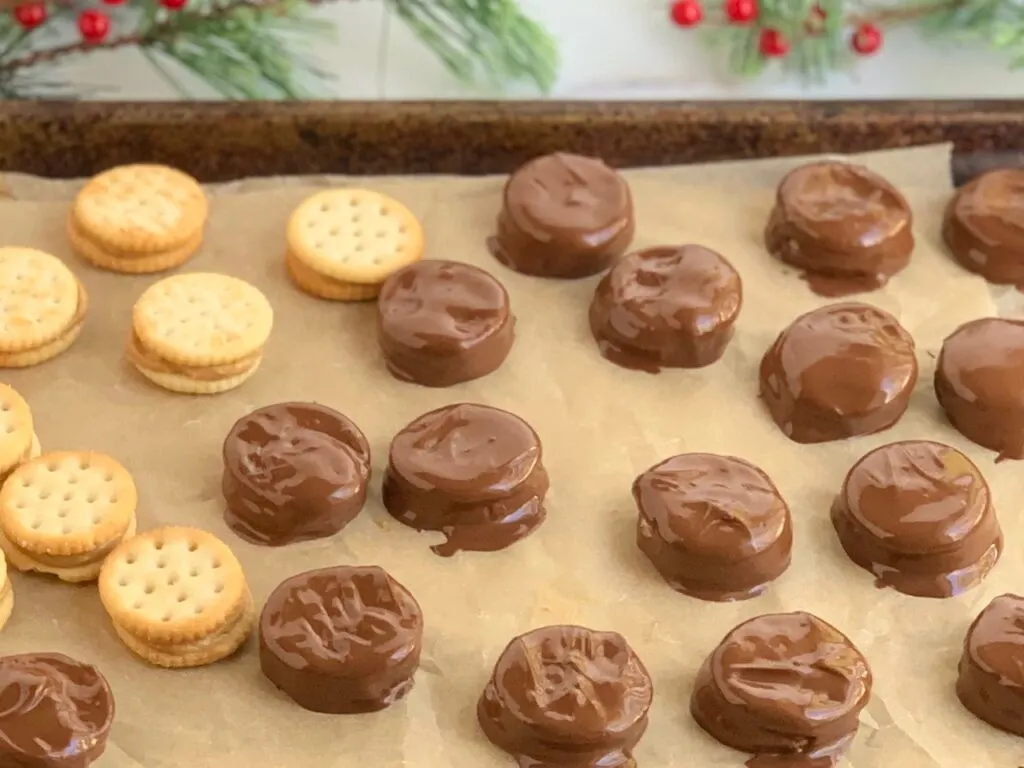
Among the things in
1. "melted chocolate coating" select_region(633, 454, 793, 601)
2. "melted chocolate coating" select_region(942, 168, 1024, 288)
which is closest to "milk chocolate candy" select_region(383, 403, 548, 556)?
"melted chocolate coating" select_region(633, 454, 793, 601)

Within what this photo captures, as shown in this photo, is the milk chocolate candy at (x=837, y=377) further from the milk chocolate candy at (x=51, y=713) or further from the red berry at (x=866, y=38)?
the milk chocolate candy at (x=51, y=713)

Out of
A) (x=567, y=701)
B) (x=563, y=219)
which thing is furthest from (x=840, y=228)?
(x=567, y=701)

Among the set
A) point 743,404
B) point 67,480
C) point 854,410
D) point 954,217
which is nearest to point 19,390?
point 67,480

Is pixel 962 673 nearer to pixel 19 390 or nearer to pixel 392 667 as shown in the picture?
pixel 392 667

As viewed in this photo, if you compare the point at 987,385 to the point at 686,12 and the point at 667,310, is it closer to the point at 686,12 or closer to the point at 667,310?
the point at 667,310

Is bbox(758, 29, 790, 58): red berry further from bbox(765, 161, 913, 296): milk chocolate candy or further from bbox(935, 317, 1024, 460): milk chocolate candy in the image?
bbox(935, 317, 1024, 460): milk chocolate candy
